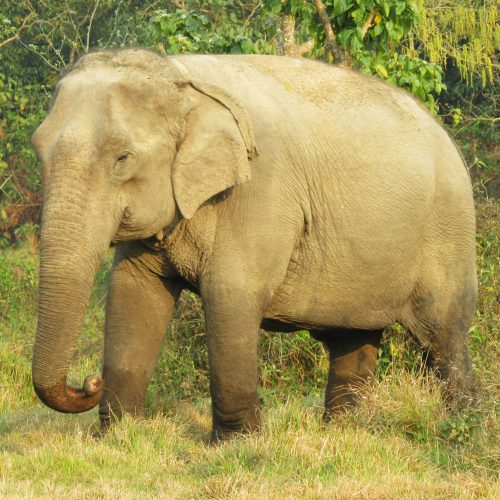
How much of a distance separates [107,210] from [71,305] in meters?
0.47

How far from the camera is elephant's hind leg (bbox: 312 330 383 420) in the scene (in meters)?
7.17

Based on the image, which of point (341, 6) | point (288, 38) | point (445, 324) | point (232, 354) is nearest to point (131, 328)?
point (232, 354)

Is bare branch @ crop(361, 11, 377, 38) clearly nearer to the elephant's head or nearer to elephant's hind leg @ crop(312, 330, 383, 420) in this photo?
elephant's hind leg @ crop(312, 330, 383, 420)

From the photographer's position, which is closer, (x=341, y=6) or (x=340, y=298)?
(x=340, y=298)

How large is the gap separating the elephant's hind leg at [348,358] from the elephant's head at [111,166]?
5.81 feet

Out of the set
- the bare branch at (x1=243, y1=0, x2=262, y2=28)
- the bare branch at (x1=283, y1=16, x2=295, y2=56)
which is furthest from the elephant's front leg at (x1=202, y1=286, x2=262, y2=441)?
the bare branch at (x1=243, y1=0, x2=262, y2=28)

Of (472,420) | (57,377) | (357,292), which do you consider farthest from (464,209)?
(57,377)

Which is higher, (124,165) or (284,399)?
(124,165)

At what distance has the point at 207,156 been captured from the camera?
573cm

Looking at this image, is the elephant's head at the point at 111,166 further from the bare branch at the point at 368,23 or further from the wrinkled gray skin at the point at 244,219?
the bare branch at the point at 368,23

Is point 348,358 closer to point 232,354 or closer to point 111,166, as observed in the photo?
point 232,354

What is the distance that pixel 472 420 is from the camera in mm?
5680

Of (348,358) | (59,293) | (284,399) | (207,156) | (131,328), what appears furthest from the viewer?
(284,399)

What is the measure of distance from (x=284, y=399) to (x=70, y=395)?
2.68m
